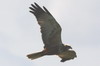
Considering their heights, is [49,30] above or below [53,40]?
above

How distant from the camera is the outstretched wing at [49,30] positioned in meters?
10.4

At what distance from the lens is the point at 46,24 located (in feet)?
34.7

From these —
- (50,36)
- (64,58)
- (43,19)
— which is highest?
(43,19)

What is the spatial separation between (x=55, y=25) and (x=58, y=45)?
0.83 metres

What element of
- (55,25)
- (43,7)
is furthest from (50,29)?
(43,7)

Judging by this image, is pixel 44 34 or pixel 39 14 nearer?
pixel 44 34

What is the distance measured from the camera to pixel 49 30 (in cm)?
1051

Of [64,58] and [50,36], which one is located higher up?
[50,36]

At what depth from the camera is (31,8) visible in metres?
11.0

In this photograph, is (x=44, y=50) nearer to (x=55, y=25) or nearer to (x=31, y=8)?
(x=55, y=25)

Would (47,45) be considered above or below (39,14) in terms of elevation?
below

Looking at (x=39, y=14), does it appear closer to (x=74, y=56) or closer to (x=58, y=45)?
(x=58, y=45)

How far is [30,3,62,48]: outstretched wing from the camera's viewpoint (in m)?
10.4

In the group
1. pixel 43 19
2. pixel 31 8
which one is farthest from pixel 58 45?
pixel 31 8
